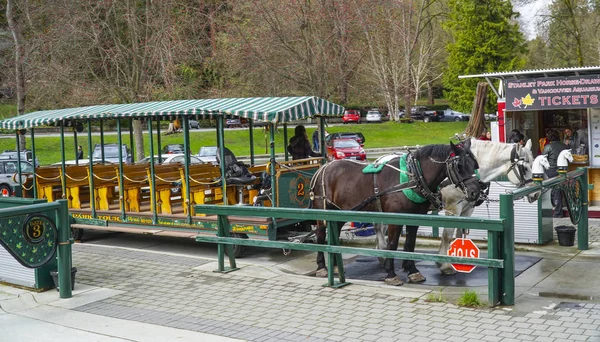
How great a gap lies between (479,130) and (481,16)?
40516 millimetres

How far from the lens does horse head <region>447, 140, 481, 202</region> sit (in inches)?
367

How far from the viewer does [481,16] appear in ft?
180

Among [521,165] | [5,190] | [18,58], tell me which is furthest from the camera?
[18,58]

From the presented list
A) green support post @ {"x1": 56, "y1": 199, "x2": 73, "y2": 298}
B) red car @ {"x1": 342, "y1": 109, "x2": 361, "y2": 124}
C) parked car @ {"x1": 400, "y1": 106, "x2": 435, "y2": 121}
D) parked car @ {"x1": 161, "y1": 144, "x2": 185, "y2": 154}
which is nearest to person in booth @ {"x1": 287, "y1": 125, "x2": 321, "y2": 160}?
green support post @ {"x1": 56, "y1": 199, "x2": 73, "y2": 298}

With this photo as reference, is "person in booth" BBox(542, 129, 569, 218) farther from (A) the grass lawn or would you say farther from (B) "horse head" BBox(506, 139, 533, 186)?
(A) the grass lawn

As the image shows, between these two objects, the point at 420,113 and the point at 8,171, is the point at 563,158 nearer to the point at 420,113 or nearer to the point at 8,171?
the point at 8,171

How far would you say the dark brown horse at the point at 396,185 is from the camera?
9453 millimetres

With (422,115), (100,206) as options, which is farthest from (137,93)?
(422,115)

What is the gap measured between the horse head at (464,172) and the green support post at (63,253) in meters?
5.36

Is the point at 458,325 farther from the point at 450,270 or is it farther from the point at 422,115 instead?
the point at 422,115

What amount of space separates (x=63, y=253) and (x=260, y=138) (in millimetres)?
39334

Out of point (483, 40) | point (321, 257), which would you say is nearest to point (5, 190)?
point (321, 257)

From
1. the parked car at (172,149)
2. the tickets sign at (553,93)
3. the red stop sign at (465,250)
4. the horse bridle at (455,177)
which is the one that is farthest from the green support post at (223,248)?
the parked car at (172,149)

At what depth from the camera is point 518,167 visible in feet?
33.0
